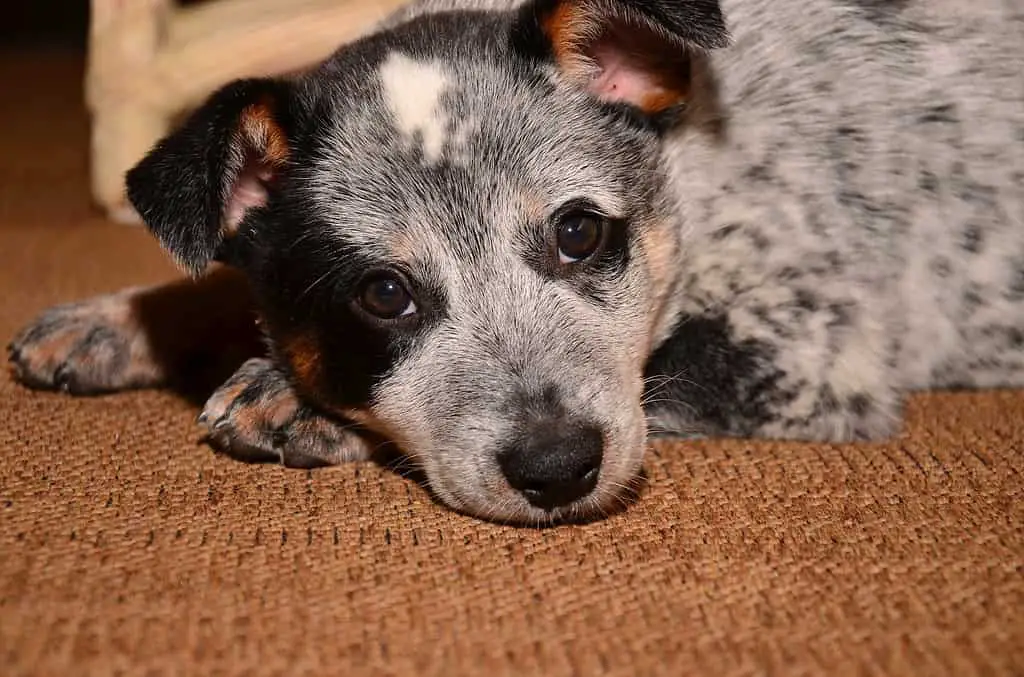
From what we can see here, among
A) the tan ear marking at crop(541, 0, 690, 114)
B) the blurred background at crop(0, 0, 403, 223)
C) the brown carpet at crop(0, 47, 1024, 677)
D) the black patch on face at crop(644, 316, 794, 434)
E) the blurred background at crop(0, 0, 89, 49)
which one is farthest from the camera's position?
the blurred background at crop(0, 0, 89, 49)

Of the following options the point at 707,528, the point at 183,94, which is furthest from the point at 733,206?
the point at 183,94

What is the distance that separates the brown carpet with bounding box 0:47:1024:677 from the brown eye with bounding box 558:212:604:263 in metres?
0.48

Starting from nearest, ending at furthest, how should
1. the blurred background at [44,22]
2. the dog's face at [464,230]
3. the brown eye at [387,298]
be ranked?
the dog's face at [464,230] → the brown eye at [387,298] → the blurred background at [44,22]

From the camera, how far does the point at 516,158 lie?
94.5 inches

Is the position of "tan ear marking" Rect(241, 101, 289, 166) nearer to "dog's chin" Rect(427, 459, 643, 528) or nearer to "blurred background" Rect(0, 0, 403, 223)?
"dog's chin" Rect(427, 459, 643, 528)

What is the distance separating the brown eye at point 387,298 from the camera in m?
2.39

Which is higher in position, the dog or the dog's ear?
the dog's ear

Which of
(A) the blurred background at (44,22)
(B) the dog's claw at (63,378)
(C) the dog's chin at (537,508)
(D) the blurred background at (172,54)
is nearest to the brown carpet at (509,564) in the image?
(C) the dog's chin at (537,508)

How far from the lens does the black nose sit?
2.15 metres

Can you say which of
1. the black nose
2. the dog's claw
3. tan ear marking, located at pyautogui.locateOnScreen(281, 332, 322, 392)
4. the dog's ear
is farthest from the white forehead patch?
the dog's claw

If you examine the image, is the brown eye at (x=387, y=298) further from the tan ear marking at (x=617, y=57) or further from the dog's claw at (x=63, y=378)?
the dog's claw at (x=63, y=378)

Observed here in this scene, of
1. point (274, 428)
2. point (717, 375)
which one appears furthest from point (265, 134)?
point (717, 375)

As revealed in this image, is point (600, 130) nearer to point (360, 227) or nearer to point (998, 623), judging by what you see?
point (360, 227)

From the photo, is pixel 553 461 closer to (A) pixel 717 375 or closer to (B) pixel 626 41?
(A) pixel 717 375
